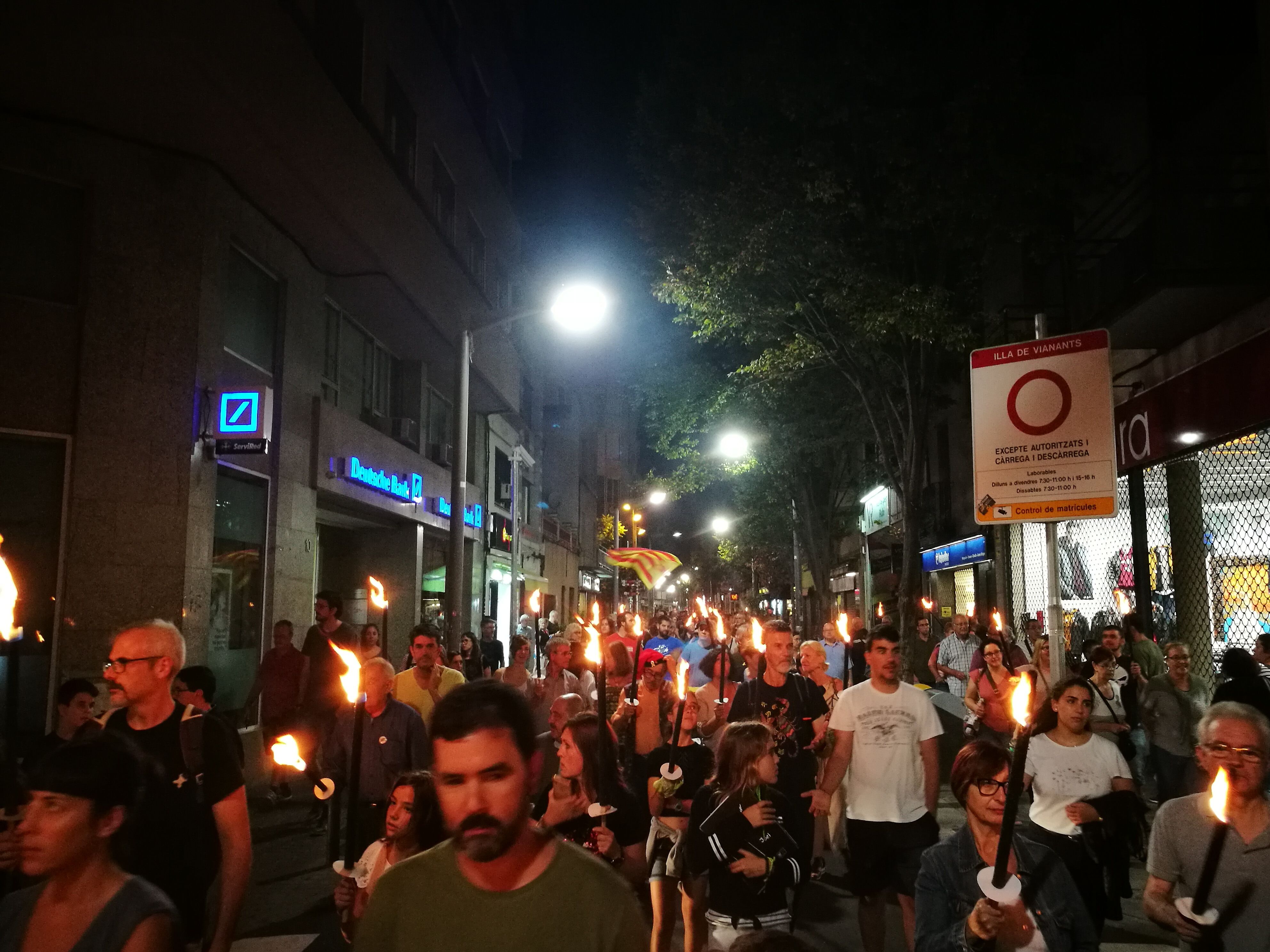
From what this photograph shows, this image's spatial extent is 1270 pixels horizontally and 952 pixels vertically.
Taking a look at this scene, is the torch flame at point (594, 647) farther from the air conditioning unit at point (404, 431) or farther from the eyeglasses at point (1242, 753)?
the air conditioning unit at point (404, 431)

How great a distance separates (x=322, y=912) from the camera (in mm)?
7109

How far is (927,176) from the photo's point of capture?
15.6 metres

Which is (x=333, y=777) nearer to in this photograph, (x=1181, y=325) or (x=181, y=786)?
(x=181, y=786)

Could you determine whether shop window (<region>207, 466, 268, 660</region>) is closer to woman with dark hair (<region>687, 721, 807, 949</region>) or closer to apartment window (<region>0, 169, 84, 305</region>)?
apartment window (<region>0, 169, 84, 305</region>)

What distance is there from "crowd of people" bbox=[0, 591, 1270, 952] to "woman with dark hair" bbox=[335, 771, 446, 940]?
0.01 metres

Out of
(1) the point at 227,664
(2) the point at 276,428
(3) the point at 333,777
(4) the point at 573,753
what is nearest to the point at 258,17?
(2) the point at 276,428

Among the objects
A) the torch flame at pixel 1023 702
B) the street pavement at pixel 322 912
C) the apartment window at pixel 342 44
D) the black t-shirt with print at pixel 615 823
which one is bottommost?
the street pavement at pixel 322 912

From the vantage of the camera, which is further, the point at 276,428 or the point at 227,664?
the point at 276,428

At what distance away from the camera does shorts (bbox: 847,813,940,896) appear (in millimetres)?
5734

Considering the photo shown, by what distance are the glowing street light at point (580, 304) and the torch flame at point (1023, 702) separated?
11.1 meters

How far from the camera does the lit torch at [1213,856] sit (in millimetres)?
2805

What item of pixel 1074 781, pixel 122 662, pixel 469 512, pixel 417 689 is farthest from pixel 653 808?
pixel 469 512

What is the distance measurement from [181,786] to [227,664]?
371 inches

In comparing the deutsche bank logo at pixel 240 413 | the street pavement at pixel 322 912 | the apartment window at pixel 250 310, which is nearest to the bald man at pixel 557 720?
the street pavement at pixel 322 912
